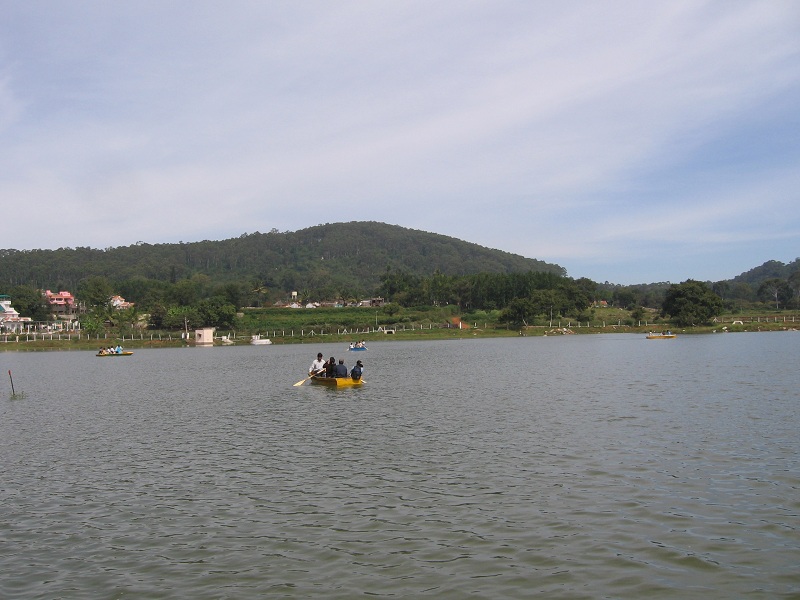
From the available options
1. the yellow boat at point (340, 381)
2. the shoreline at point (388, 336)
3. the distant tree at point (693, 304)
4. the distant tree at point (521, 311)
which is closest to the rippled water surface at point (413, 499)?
the yellow boat at point (340, 381)

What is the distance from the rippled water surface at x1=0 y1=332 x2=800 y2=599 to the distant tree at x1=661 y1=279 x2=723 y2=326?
112203 mm

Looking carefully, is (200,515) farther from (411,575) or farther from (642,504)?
(642,504)

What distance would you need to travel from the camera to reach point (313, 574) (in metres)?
12.5

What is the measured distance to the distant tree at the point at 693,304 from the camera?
140625 mm

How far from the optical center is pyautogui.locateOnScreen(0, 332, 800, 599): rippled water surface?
12.2 meters

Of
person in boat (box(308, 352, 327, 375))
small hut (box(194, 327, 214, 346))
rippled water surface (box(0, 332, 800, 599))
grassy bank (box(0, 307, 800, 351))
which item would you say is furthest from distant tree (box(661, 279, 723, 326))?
rippled water surface (box(0, 332, 800, 599))

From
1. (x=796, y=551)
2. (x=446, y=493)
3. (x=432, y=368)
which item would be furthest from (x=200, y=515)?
(x=432, y=368)

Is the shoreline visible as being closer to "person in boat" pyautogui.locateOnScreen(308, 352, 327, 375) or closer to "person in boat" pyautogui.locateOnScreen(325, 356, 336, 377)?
"person in boat" pyautogui.locateOnScreen(308, 352, 327, 375)

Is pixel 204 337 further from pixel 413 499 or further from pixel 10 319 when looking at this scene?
pixel 413 499

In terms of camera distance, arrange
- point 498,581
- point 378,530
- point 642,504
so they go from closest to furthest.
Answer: point 498,581, point 378,530, point 642,504

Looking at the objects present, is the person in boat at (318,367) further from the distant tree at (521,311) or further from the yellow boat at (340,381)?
the distant tree at (521,311)

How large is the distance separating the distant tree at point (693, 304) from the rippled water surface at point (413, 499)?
112 meters

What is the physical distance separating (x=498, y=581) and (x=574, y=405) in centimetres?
2183

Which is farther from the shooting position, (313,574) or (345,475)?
(345,475)
